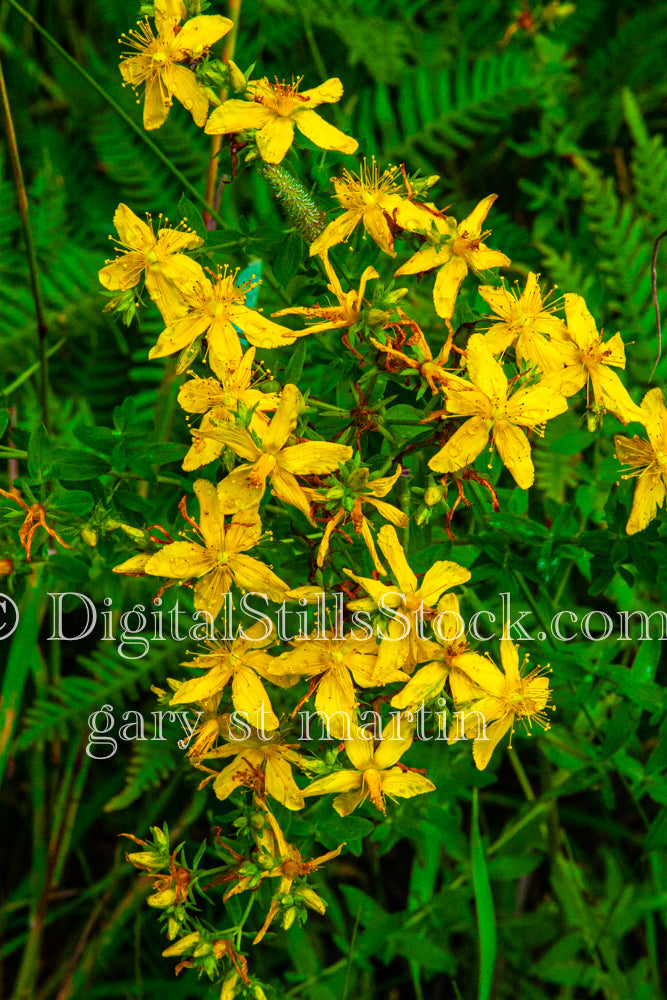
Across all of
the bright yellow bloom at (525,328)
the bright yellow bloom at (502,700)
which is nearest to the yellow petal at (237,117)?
the bright yellow bloom at (525,328)

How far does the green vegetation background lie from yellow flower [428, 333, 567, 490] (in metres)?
0.22

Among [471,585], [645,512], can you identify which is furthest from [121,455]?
[645,512]

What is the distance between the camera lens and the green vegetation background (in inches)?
63.7

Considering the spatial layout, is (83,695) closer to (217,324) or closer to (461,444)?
(217,324)

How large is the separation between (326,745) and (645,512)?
61 cm

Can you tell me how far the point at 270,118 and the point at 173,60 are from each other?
18cm

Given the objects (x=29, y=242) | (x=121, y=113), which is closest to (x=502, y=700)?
(x=29, y=242)

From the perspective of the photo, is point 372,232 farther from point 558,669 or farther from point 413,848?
point 413,848

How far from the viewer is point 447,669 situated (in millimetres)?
1228

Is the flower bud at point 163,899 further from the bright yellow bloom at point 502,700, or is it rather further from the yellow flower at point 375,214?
the yellow flower at point 375,214

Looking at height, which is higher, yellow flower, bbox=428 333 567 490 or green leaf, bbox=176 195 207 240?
green leaf, bbox=176 195 207 240

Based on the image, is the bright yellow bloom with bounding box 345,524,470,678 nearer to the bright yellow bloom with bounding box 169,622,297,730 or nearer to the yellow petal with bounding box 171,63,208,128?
the bright yellow bloom with bounding box 169,622,297,730

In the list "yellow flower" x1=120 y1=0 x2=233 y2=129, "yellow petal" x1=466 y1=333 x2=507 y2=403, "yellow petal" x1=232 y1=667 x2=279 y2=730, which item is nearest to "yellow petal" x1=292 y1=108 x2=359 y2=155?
"yellow flower" x1=120 y1=0 x2=233 y2=129

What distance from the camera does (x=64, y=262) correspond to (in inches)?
102
